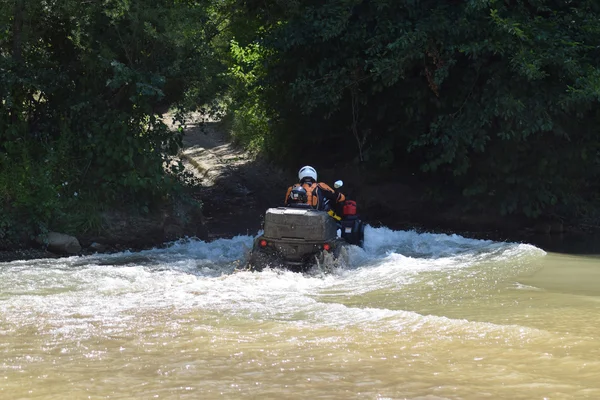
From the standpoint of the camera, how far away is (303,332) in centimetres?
794

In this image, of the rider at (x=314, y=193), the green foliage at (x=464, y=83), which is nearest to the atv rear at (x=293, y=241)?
the rider at (x=314, y=193)

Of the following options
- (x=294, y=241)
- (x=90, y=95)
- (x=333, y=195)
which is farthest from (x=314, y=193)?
(x=90, y=95)

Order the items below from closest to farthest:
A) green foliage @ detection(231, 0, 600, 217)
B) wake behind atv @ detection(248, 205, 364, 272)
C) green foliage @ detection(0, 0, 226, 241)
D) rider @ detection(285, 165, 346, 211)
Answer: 1. wake behind atv @ detection(248, 205, 364, 272)
2. rider @ detection(285, 165, 346, 211)
3. green foliage @ detection(0, 0, 226, 241)
4. green foliage @ detection(231, 0, 600, 217)

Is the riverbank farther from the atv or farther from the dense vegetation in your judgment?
the atv

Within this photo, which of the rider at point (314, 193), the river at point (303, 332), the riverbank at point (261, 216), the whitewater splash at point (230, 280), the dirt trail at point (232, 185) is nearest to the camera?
the river at point (303, 332)

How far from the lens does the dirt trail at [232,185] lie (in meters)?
19.4

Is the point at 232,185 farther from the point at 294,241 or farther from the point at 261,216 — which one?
the point at 294,241

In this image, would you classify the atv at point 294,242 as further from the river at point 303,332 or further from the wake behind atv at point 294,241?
the river at point 303,332

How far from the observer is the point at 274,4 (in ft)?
59.6

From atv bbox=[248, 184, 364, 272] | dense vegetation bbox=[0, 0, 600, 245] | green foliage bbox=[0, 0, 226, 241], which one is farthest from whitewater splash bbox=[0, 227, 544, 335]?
dense vegetation bbox=[0, 0, 600, 245]

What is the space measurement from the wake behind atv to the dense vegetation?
4020 millimetres

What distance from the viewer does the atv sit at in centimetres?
1244

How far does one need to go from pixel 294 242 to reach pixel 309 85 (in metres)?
5.63

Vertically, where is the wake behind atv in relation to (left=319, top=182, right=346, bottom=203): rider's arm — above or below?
below
